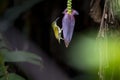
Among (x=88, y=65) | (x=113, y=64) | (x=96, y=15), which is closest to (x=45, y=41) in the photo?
(x=88, y=65)

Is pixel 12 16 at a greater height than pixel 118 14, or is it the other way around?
pixel 118 14

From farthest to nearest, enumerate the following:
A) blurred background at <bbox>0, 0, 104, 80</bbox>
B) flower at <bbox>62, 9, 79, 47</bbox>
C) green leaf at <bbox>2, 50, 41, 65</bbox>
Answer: blurred background at <bbox>0, 0, 104, 80</bbox>
green leaf at <bbox>2, 50, 41, 65</bbox>
flower at <bbox>62, 9, 79, 47</bbox>

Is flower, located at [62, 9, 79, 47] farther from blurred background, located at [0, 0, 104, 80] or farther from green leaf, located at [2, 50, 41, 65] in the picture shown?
blurred background, located at [0, 0, 104, 80]

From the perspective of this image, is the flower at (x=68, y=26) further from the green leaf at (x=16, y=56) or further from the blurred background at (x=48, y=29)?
the blurred background at (x=48, y=29)

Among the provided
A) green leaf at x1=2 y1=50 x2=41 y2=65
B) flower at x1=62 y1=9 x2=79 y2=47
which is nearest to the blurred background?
green leaf at x1=2 y1=50 x2=41 y2=65

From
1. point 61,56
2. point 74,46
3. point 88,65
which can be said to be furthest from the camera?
point 61,56

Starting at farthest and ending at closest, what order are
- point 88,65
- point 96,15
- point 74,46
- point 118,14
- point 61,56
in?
point 61,56 < point 74,46 < point 88,65 < point 96,15 < point 118,14

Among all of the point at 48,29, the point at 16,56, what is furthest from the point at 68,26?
the point at 48,29

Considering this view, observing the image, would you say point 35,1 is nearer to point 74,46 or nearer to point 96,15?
point 74,46
